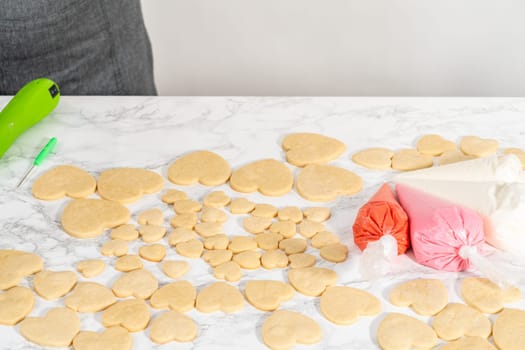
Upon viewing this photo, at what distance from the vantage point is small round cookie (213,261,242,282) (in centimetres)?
82

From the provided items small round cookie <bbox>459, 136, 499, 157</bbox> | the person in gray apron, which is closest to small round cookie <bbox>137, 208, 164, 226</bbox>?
small round cookie <bbox>459, 136, 499, 157</bbox>

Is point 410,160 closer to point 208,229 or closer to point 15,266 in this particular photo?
point 208,229

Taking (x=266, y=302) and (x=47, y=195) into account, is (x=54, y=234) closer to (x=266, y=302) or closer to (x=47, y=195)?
(x=47, y=195)

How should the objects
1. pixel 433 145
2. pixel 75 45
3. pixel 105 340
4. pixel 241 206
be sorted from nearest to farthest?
pixel 105 340
pixel 241 206
pixel 433 145
pixel 75 45

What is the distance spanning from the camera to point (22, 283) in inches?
32.3

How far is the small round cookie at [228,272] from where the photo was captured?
0.82m

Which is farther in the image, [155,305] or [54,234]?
[54,234]

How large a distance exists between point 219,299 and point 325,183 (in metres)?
0.26

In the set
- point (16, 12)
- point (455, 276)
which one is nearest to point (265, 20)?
point (16, 12)


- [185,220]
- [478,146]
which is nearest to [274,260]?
[185,220]

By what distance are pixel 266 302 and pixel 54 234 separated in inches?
11.7

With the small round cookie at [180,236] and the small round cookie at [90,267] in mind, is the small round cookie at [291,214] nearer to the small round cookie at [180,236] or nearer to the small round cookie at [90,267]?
the small round cookie at [180,236]

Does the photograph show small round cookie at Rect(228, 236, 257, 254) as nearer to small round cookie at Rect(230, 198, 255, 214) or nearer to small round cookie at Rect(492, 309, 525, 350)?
small round cookie at Rect(230, 198, 255, 214)

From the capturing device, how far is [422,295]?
0.79 m
